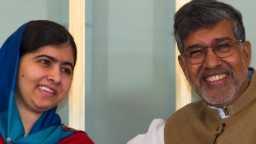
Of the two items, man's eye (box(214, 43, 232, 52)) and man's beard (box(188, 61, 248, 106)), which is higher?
man's eye (box(214, 43, 232, 52))

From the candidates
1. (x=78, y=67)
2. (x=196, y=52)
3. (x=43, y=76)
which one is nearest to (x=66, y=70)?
(x=43, y=76)

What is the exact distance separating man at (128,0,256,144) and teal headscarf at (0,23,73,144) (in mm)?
615

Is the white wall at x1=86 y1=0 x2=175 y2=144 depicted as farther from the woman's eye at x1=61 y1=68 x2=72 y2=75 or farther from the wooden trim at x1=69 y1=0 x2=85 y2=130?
the woman's eye at x1=61 y1=68 x2=72 y2=75

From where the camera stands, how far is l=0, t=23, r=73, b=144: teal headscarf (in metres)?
1.53

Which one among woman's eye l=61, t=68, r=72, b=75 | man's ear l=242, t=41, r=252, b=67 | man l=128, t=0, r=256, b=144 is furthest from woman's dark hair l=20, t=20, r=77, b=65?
man's ear l=242, t=41, r=252, b=67

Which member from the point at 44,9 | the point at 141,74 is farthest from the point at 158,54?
the point at 44,9

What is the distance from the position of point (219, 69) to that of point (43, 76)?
703mm

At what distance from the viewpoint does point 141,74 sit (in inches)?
76.0

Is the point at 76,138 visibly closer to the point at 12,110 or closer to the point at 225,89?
the point at 12,110

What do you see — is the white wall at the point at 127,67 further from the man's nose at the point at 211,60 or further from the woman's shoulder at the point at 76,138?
the man's nose at the point at 211,60

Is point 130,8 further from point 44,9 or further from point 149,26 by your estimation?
point 44,9

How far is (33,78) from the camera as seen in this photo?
4.96ft

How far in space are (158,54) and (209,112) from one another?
1.53 ft

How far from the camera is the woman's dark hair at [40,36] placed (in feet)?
5.04
